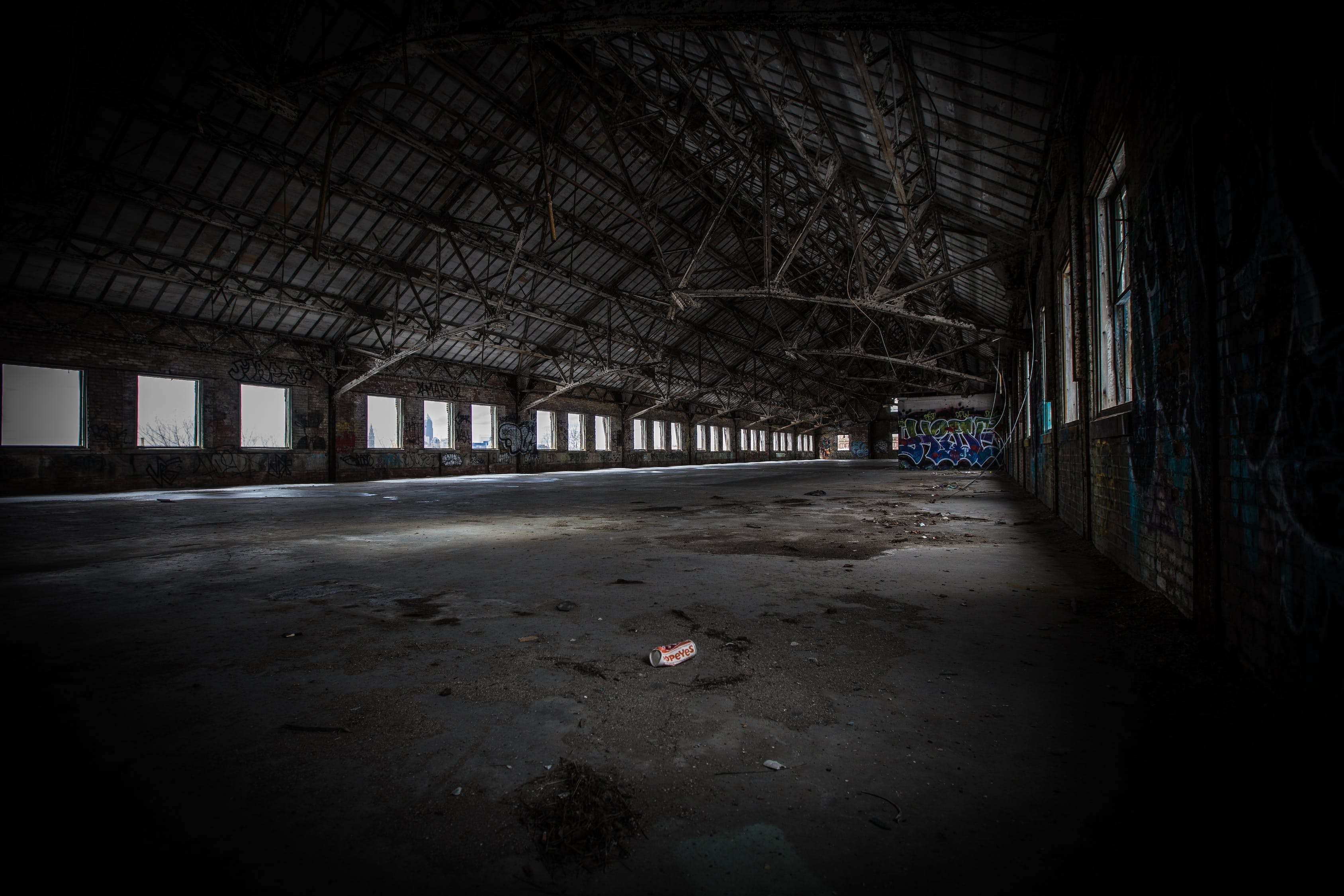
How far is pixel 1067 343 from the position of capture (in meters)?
7.38

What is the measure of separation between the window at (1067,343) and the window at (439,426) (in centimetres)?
2120

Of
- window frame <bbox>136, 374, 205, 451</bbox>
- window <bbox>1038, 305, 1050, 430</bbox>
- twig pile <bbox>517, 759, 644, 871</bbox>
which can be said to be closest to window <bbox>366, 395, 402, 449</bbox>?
window frame <bbox>136, 374, 205, 451</bbox>

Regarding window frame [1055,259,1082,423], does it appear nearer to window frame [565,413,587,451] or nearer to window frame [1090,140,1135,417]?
window frame [1090,140,1135,417]

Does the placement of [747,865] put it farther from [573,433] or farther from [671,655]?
[573,433]

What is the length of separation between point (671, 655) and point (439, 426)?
22.6 meters

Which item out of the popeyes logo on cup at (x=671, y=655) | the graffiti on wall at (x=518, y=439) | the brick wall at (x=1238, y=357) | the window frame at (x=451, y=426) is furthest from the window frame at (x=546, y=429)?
the popeyes logo on cup at (x=671, y=655)

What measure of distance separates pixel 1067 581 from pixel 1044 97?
4.83 m

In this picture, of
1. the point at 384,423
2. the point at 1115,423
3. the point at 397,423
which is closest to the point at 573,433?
the point at 397,423

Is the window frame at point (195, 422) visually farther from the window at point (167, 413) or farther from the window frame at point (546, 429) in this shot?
the window frame at point (546, 429)

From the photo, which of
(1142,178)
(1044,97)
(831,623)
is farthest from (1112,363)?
(831,623)

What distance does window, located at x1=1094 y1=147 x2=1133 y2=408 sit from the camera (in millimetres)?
4363

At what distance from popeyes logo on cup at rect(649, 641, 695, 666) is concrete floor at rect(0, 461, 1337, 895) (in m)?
0.04

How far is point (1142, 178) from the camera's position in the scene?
3611 millimetres

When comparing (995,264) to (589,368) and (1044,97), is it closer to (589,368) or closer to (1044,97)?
(1044,97)
